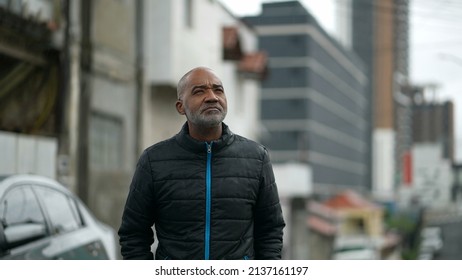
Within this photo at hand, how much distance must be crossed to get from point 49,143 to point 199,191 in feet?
23.0

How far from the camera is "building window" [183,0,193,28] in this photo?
18172 mm

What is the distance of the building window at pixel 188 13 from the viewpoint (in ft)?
59.6

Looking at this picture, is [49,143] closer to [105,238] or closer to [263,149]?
[105,238]

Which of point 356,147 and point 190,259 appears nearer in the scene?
point 190,259

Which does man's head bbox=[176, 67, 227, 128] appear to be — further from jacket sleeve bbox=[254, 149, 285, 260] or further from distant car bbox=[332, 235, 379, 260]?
distant car bbox=[332, 235, 379, 260]

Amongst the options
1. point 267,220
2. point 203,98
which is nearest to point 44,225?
point 267,220

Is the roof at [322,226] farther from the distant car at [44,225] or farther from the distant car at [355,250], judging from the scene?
the distant car at [44,225]

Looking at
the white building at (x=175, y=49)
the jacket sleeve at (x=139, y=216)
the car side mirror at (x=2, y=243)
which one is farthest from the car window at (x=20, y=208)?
the white building at (x=175, y=49)

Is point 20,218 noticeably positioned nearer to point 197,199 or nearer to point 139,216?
point 139,216

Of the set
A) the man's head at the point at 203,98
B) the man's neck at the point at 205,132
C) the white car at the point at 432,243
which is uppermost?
the man's head at the point at 203,98

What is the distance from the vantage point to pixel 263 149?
3.14m

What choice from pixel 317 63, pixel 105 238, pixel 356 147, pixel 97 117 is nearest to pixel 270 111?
pixel 317 63

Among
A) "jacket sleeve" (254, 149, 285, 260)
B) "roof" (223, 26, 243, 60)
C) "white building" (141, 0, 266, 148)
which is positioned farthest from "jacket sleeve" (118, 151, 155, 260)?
"roof" (223, 26, 243, 60)

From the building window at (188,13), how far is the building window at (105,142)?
3867 mm
